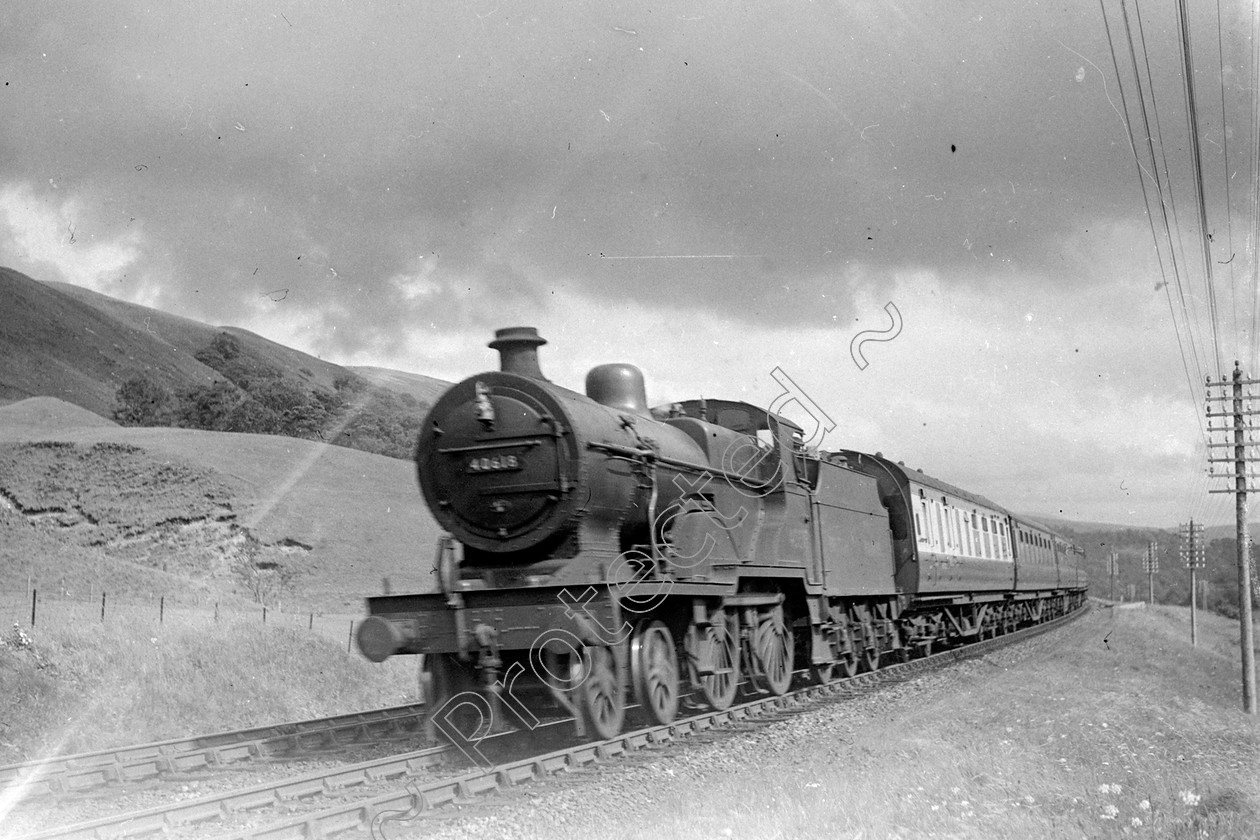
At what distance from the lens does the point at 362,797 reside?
305 inches

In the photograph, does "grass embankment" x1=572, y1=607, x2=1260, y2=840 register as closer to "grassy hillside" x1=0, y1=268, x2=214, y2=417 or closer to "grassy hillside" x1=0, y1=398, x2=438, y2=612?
"grassy hillside" x1=0, y1=398, x2=438, y2=612

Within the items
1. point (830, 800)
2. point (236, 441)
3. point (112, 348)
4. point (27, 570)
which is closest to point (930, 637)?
point (830, 800)

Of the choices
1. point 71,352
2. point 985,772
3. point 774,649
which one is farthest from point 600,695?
point 71,352

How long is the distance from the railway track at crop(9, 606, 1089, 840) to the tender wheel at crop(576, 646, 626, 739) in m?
0.24

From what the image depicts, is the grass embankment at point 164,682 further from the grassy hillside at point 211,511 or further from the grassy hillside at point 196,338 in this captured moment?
the grassy hillside at point 196,338

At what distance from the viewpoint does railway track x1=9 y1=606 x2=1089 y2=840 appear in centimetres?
621

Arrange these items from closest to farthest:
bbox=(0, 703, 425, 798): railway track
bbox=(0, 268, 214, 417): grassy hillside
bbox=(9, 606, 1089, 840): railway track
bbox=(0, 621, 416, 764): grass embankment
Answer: bbox=(9, 606, 1089, 840): railway track < bbox=(0, 703, 425, 798): railway track < bbox=(0, 621, 416, 764): grass embankment < bbox=(0, 268, 214, 417): grassy hillside

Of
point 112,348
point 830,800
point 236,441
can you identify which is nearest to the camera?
point 830,800

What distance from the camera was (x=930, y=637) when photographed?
66.9 feet

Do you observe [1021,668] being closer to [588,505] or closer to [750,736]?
[750,736]

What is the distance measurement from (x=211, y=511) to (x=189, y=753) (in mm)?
28469

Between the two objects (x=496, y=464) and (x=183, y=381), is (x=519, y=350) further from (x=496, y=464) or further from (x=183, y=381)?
A: (x=183, y=381)

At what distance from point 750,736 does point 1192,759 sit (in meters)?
3.90

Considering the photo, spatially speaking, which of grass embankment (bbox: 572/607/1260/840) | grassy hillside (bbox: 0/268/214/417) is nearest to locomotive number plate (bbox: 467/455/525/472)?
grass embankment (bbox: 572/607/1260/840)
